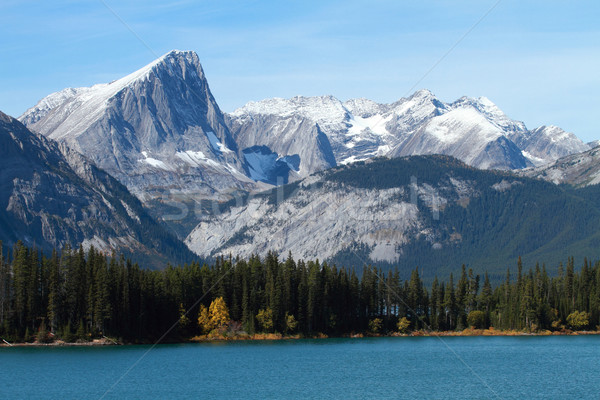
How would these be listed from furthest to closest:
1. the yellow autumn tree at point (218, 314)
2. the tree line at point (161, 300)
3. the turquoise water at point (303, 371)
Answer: the yellow autumn tree at point (218, 314) → the tree line at point (161, 300) → the turquoise water at point (303, 371)

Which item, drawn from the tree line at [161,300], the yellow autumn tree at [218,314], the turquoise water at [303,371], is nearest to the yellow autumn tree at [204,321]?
the tree line at [161,300]

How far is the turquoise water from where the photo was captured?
107375 mm

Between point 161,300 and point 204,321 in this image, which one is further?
point 204,321

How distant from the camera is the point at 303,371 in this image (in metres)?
126

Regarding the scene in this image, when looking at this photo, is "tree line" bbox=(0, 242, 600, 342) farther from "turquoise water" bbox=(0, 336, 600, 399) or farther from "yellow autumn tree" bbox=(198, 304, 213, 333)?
"turquoise water" bbox=(0, 336, 600, 399)

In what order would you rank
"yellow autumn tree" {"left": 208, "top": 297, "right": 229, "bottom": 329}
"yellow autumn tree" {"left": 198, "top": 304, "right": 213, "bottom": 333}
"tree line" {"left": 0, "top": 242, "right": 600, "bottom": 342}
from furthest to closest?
"yellow autumn tree" {"left": 208, "top": 297, "right": 229, "bottom": 329}
"yellow autumn tree" {"left": 198, "top": 304, "right": 213, "bottom": 333}
"tree line" {"left": 0, "top": 242, "right": 600, "bottom": 342}

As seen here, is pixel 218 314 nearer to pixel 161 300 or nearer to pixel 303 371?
pixel 161 300

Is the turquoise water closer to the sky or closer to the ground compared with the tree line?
closer to the ground

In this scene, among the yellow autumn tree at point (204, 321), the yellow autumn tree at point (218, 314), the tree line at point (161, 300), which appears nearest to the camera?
the tree line at point (161, 300)

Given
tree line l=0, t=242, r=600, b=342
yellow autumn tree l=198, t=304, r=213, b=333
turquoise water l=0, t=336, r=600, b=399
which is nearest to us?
turquoise water l=0, t=336, r=600, b=399

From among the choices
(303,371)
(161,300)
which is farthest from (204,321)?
(303,371)

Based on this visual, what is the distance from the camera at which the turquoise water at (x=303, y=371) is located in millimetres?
107375

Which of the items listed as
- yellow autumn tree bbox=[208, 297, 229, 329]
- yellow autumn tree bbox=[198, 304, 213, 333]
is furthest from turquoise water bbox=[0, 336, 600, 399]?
yellow autumn tree bbox=[198, 304, 213, 333]

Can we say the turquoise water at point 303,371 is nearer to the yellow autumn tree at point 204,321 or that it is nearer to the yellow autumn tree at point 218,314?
the yellow autumn tree at point 218,314
